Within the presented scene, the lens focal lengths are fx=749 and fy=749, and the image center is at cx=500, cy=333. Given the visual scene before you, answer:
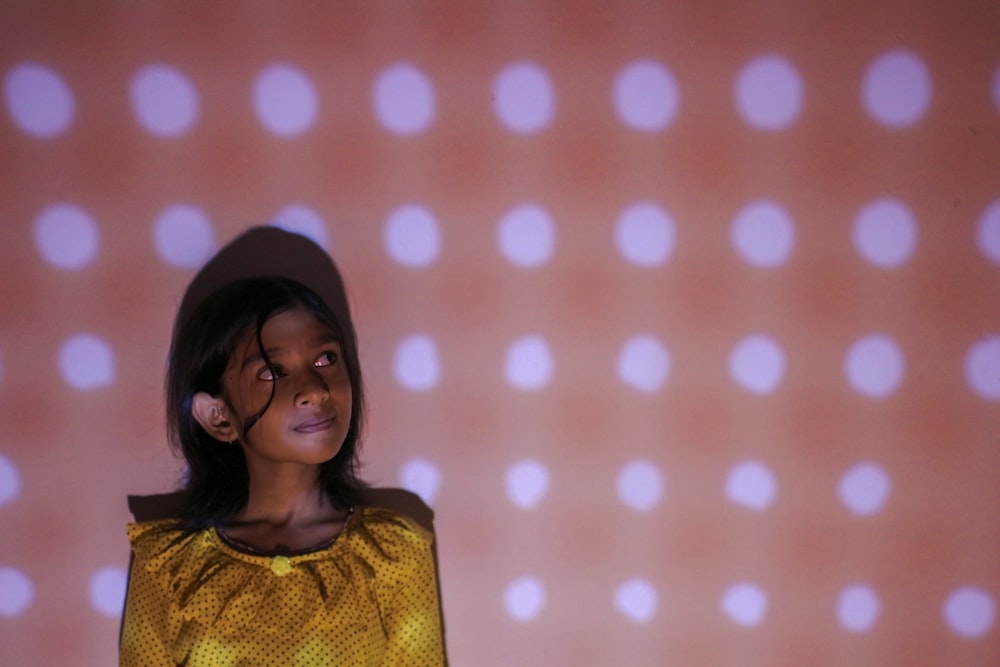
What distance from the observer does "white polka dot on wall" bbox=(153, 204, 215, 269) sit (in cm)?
113

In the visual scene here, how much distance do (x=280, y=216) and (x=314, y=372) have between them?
260 mm

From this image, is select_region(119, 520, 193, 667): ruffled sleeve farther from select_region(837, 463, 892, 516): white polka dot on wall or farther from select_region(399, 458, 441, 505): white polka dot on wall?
select_region(837, 463, 892, 516): white polka dot on wall

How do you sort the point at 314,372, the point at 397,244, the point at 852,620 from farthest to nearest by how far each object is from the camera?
the point at 852,620 → the point at 397,244 → the point at 314,372

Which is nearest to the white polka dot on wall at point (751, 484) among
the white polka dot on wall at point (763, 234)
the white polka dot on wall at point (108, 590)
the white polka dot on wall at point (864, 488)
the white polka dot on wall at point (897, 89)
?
the white polka dot on wall at point (864, 488)

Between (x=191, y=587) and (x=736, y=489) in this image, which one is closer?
(x=191, y=587)

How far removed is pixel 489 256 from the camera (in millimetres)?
1162

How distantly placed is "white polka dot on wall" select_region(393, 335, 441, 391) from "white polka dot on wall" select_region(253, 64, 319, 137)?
0.36 metres

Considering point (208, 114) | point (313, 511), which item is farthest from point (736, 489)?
point (208, 114)

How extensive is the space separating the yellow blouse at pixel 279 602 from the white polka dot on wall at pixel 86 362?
24cm

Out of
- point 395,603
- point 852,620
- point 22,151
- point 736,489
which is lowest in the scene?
point 852,620

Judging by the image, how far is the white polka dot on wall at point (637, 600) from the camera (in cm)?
125

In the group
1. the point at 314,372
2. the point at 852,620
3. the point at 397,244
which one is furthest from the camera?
the point at 852,620

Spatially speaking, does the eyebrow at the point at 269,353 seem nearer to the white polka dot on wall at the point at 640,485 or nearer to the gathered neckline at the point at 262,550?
the gathered neckline at the point at 262,550

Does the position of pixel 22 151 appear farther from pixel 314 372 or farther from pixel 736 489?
pixel 736 489
